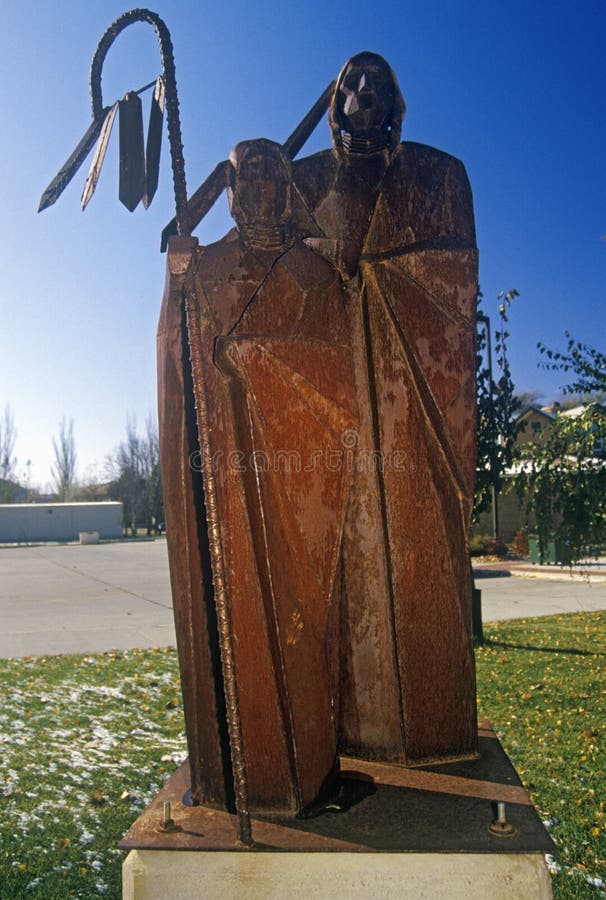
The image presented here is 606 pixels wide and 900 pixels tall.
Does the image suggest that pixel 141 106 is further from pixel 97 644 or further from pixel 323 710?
pixel 97 644

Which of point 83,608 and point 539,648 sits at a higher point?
point 83,608

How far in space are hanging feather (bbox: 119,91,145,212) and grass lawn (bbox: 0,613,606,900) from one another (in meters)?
3.16

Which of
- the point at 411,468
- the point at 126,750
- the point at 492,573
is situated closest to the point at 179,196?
the point at 411,468

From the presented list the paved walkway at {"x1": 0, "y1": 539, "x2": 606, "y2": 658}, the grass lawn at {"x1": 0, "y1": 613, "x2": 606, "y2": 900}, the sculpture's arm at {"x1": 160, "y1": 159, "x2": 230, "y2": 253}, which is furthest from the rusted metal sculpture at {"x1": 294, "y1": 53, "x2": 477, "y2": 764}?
the paved walkway at {"x1": 0, "y1": 539, "x2": 606, "y2": 658}

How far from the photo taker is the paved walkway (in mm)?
9906

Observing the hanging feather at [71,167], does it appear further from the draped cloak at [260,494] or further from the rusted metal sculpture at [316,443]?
the draped cloak at [260,494]

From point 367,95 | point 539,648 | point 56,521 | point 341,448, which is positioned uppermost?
point 367,95

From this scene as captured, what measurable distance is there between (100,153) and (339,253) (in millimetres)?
803

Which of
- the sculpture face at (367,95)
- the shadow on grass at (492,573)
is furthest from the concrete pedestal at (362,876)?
the shadow on grass at (492,573)

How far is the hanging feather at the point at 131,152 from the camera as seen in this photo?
2324 mm

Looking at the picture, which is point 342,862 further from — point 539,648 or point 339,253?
point 539,648

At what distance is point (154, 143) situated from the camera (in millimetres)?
2393

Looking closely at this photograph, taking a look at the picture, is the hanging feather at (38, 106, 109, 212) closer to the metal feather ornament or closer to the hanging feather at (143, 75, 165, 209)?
the metal feather ornament

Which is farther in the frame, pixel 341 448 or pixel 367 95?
pixel 367 95
